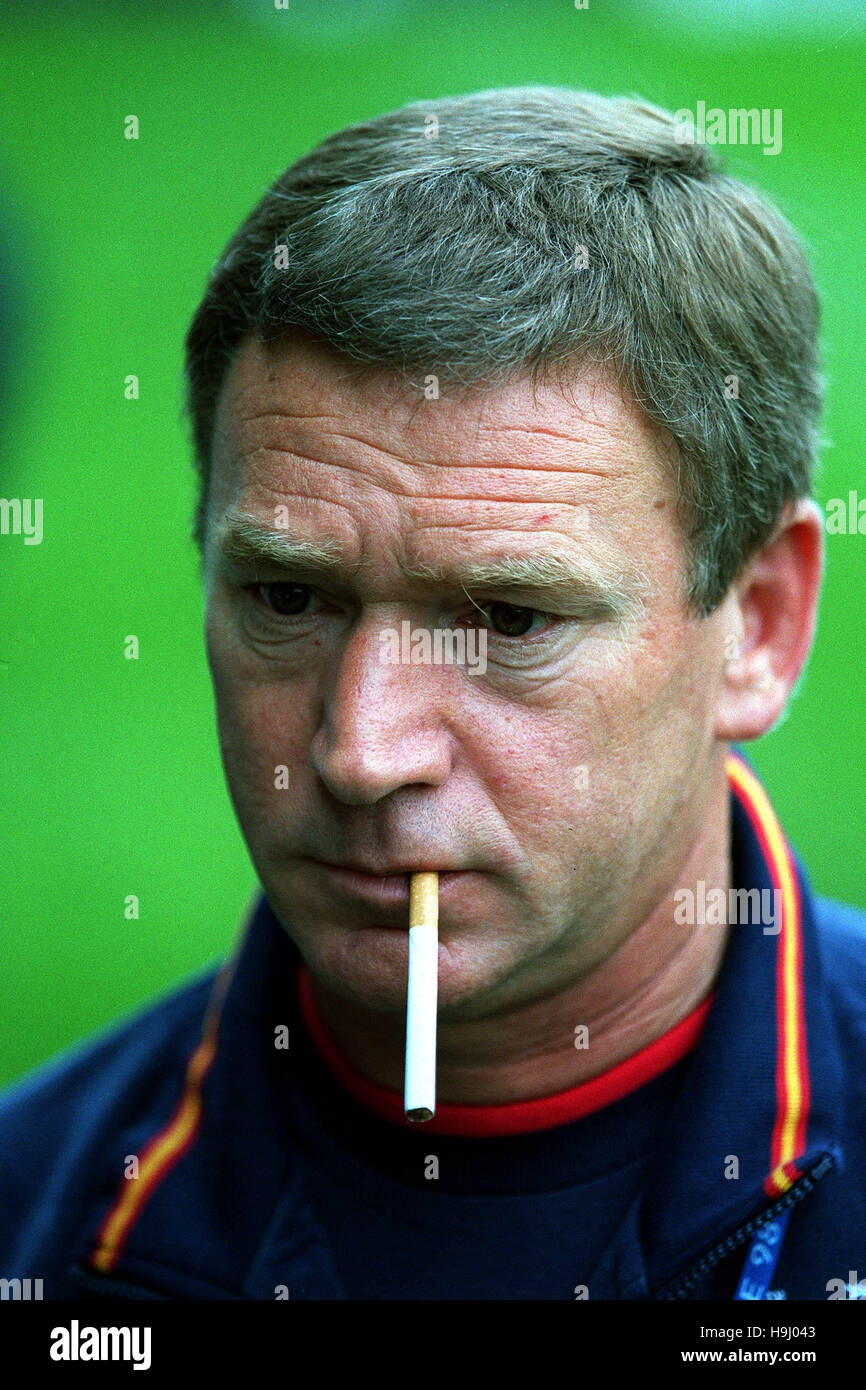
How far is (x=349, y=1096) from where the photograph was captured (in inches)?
93.4

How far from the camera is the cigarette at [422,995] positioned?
1.85 metres

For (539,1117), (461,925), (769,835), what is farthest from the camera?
(769,835)

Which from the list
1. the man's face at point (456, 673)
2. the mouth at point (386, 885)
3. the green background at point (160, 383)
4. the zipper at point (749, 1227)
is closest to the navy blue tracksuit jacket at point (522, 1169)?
the zipper at point (749, 1227)

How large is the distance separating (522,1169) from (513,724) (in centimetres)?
71

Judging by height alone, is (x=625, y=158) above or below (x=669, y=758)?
above

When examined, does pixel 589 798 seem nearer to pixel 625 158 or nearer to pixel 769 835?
pixel 769 835

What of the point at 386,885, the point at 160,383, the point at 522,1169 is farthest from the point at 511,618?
the point at 160,383

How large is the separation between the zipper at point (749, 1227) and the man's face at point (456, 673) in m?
0.43

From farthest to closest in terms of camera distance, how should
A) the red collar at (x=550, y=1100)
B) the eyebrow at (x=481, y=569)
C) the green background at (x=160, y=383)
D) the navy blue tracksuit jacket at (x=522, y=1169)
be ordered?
1. the green background at (x=160, y=383)
2. the red collar at (x=550, y=1100)
3. the navy blue tracksuit jacket at (x=522, y=1169)
4. the eyebrow at (x=481, y=569)

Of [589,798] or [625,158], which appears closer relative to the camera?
[589,798]

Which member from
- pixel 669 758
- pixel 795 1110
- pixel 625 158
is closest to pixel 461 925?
pixel 669 758

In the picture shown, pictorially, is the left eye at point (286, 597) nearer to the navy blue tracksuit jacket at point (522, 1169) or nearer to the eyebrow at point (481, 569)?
the eyebrow at point (481, 569)

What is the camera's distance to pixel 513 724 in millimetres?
2031
